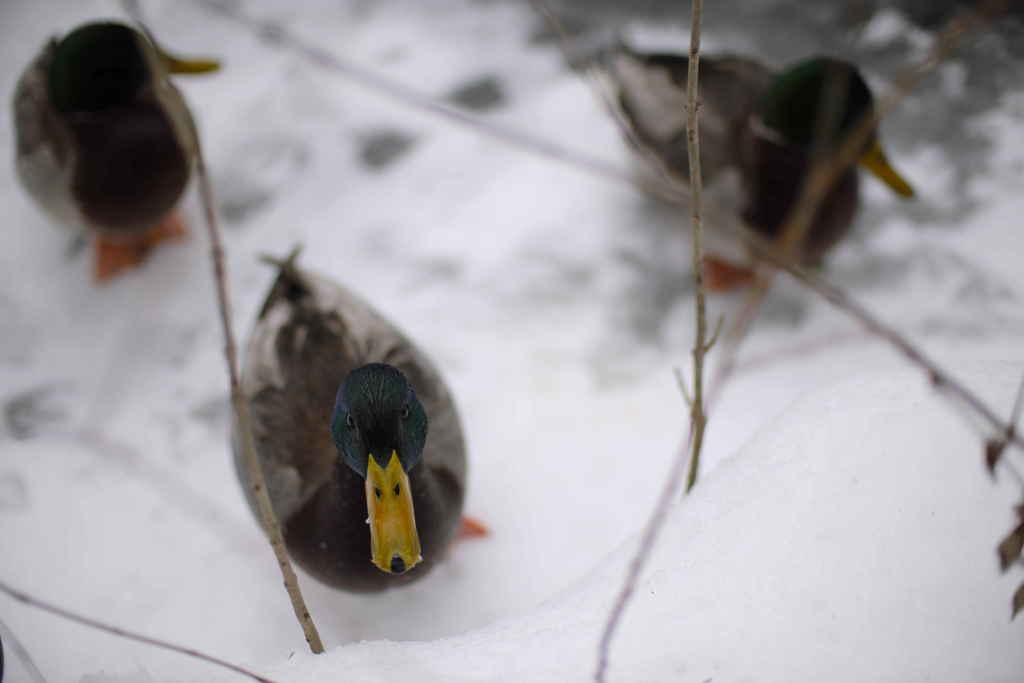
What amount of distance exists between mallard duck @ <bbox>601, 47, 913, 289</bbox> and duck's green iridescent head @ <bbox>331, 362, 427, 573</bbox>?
984 mm

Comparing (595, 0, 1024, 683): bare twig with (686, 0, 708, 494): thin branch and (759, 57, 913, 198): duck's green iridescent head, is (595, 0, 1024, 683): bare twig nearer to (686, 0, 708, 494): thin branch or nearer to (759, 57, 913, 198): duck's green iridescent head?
(686, 0, 708, 494): thin branch

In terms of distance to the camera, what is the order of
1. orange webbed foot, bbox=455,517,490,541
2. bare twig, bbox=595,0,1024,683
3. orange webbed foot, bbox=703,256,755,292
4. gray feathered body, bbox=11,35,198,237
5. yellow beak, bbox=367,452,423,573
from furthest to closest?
orange webbed foot, bbox=703,256,755,292, gray feathered body, bbox=11,35,198,237, orange webbed foot, bbox=455,517,490,541, yellow beak, bbox=367,452,423,573, bare twig, bbox=595,0,1024,683

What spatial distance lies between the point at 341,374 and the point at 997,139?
1.89 meters

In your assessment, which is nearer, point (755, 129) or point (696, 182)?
point (696, 182)

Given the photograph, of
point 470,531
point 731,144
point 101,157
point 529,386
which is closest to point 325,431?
Answer: point 470,531

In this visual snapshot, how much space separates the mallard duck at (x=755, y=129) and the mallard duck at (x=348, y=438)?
0.81 metres

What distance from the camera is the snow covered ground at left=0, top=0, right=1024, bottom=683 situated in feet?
3.85

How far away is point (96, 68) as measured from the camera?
2166 millimetres

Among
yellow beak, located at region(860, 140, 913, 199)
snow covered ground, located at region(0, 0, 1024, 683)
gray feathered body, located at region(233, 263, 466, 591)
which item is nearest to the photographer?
snow covered ground, located at region(0, 0, 1024, 683)

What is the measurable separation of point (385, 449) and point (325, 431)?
1.27ft

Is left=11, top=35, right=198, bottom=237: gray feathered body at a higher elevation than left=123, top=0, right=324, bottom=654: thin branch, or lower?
lower

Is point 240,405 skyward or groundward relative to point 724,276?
skyward

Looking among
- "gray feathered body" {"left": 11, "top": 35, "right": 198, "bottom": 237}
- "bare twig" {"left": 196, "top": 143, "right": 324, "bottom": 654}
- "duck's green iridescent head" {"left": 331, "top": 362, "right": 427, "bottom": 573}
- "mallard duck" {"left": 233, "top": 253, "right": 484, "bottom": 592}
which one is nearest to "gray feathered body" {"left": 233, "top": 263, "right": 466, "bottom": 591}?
"mallard duck" {"left": 233, "top": 253, "right": 484, "bottom": 592}

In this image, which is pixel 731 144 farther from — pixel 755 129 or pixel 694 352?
pixel 694 352
